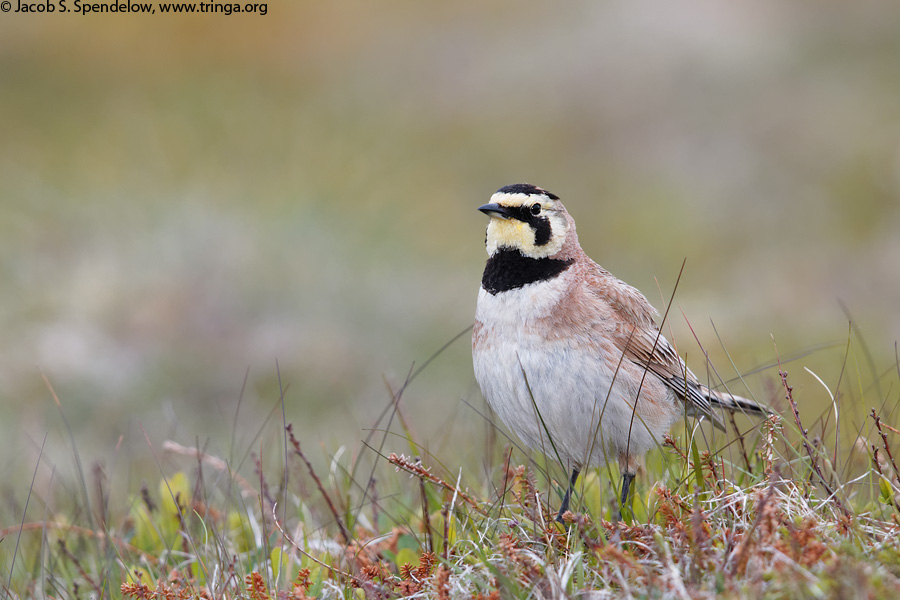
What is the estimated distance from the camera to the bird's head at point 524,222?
4.93m

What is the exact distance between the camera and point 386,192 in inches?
590

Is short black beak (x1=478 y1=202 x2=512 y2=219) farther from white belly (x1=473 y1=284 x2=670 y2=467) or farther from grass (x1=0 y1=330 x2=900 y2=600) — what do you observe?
grass (x1=0 y1=330 x2=900 y2=600)

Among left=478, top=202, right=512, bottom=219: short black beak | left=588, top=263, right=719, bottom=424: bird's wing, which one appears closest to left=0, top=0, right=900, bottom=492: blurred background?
left=588, top=263, right=719, bottom=424: bird's wing

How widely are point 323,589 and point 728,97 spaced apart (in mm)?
16090

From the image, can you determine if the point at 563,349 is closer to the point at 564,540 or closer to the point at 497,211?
the point at 497,211

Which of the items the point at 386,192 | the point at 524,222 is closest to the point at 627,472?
the point at 524,222

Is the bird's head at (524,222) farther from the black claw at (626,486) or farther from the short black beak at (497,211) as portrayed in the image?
the black claw at (626,486)

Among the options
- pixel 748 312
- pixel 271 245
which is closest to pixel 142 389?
pixel 271 245

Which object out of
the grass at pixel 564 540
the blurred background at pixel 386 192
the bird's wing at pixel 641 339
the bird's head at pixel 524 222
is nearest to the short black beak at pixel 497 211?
the bird's head at pixel 524 222

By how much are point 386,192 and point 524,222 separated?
33.5 ft

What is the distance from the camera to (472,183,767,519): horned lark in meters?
4.64

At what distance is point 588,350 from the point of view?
4695 millimetres

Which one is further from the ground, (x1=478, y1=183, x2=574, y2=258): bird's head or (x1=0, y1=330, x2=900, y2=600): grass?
(x1=478, y1=183, x2=574, y2=258): bird's head

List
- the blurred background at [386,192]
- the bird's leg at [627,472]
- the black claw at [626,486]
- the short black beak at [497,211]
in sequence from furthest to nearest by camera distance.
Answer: the blurred background at [386,192]
the short black beak at [497,211]
the bird's leg at [627,472]
the black claw at [626,486]
